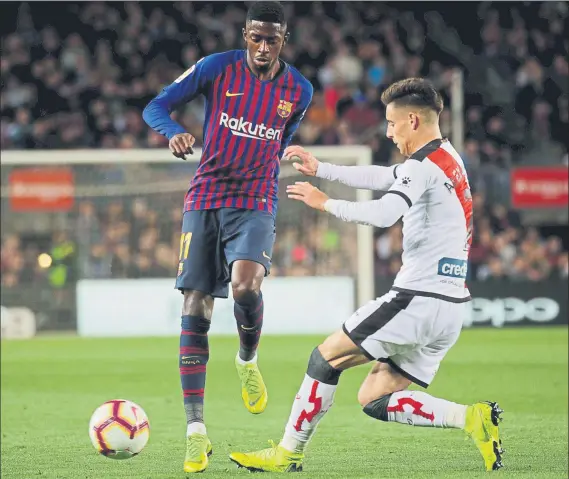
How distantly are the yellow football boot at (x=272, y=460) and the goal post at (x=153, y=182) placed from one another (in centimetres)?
1167

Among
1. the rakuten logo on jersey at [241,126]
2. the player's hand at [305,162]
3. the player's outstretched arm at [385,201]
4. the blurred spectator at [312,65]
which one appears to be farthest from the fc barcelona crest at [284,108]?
the blurred spectator at [312,65]

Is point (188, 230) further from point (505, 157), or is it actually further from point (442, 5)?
point (442, 5)

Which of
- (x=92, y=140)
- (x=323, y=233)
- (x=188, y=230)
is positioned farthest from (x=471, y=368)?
(x=92, y=140)

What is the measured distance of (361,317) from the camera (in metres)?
5.55

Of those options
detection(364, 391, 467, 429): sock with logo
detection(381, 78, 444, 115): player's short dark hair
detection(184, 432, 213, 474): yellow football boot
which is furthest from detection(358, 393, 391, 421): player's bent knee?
detection(381, 78, 444, 115): player's short dark hair

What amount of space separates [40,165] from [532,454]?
503 inches

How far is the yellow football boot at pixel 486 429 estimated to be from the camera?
5617mm

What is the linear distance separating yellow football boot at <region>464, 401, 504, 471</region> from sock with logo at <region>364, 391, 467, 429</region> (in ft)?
0.16

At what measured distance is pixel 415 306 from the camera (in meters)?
5.54

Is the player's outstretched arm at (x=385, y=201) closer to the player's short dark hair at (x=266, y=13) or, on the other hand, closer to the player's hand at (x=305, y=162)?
the player's hand at (x=305, y=162)

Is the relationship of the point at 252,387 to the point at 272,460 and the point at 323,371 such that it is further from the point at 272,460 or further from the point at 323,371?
the point at 323,371

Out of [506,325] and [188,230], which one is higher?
[188,230]

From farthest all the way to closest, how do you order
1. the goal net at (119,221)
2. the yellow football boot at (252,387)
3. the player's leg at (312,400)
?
1. the goal net at (119,221)
2. the yellow football boot at (252,387)
3. the player's leg at (312,400)

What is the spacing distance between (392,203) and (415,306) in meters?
0.55
